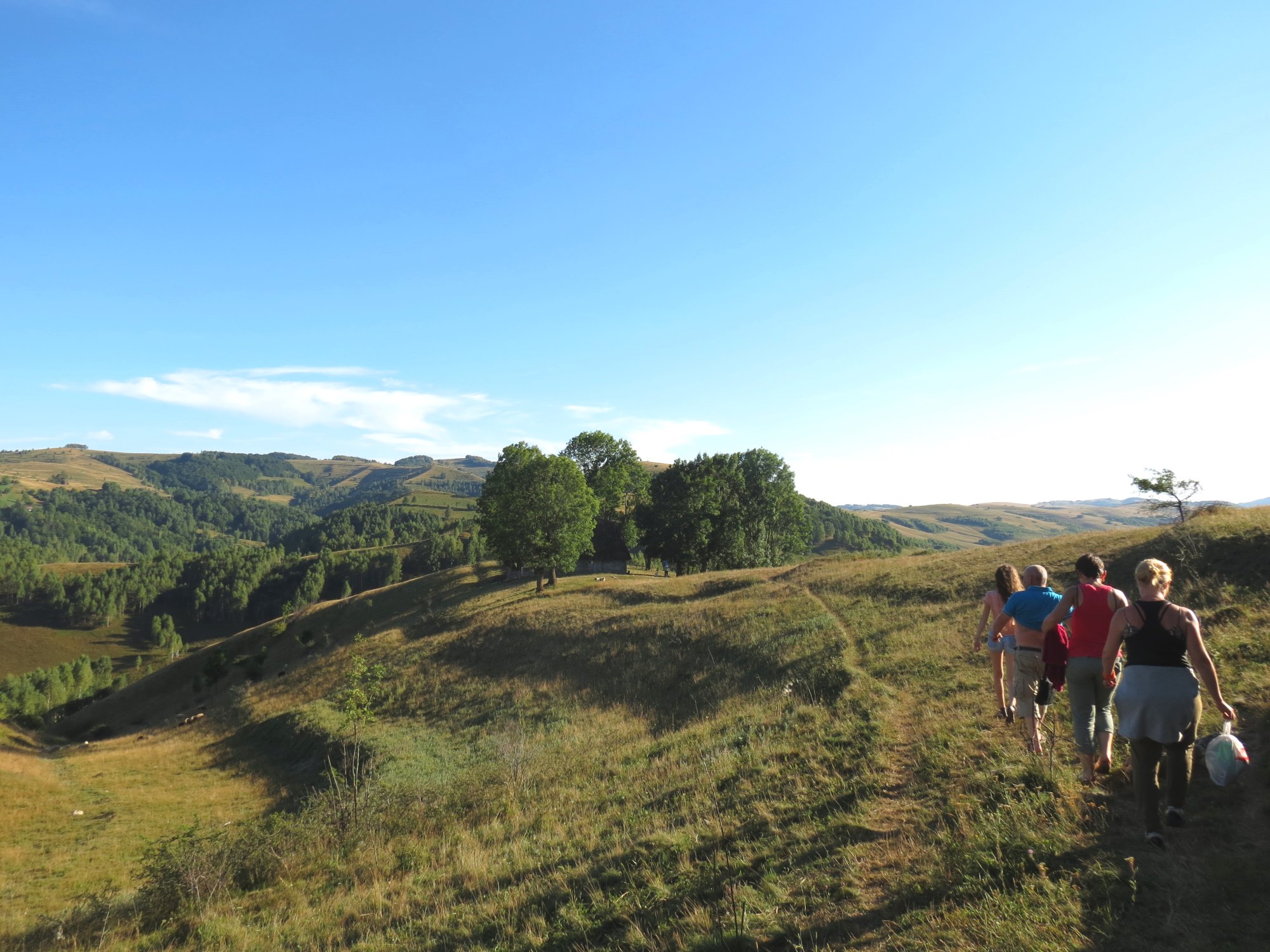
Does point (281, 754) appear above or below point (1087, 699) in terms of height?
below

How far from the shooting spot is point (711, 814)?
9781 millimetres

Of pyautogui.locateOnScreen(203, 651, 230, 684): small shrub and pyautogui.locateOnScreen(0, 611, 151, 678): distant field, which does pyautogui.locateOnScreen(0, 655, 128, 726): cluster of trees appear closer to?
pyautogui.locateOnScreen(0, 611, 151, 678): distant field

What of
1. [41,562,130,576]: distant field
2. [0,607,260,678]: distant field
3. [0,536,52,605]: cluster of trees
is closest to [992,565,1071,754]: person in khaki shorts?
[0,607,260,678]: distant field

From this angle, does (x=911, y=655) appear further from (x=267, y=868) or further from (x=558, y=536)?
(x=558, y=536)

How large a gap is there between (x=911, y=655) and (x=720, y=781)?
8594mm

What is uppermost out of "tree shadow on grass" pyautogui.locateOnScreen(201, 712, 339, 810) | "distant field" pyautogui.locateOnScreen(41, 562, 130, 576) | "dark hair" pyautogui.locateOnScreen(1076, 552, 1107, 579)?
"dark hair" pyautogui.locateOnScreen(1076, 552, 1107, 579)

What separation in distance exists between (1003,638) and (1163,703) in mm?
4145

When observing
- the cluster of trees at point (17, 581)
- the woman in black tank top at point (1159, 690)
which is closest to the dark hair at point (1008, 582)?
the woman in black tank top at point (1159, 690)

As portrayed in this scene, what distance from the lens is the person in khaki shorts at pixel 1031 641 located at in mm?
8805

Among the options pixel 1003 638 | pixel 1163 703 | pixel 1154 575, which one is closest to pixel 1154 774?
pixel 1163 703

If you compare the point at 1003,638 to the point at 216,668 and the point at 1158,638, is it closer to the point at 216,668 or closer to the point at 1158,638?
the point at 1158,638

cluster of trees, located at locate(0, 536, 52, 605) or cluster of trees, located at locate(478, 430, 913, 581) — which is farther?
cluster of trees, located at locate(0, 536, 52, 605)

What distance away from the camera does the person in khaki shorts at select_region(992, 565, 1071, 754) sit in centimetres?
880

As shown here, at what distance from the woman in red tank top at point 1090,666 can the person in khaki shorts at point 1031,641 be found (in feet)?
2.54
